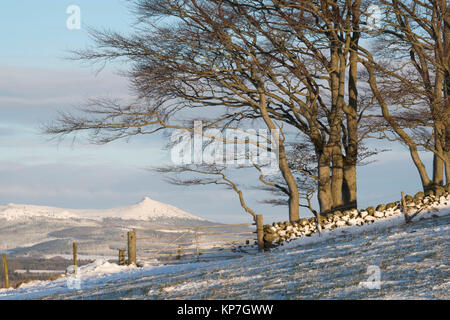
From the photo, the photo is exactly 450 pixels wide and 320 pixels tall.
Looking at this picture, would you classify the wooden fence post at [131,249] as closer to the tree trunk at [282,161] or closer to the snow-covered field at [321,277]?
the snow-covered field at [321,277]

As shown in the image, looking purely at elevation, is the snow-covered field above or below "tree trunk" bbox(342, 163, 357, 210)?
below

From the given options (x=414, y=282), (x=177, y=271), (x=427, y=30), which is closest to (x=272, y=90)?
(x=427, y=30)

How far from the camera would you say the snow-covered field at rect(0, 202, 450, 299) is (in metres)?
10.2

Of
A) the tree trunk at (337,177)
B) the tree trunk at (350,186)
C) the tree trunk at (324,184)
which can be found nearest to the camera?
the tree trunk at (324,184)

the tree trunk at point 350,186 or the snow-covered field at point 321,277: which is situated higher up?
the tree trunk at point 350,186

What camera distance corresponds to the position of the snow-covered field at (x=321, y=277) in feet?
33.6

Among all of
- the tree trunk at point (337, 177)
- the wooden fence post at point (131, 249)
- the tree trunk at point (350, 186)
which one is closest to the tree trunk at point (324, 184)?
the tree trunk at point (337, 177)

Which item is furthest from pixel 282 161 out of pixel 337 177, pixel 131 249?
pixel 131 249

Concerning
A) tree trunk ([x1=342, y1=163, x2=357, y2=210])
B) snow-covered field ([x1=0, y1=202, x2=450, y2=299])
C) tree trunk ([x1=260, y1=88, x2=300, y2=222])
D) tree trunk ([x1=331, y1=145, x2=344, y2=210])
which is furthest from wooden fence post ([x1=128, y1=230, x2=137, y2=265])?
tree trunk ([x1=342, y1=163, x2=357, y2=210])

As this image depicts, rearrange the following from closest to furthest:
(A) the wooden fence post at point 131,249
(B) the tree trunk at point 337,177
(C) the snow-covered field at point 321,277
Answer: (C) the snow-covered field at point 321,277 → (A) the wooden fence post at point 131,249 → (B) the tree trunk at point 337,177

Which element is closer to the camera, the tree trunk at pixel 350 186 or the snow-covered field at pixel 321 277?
the snow-covered field at pixel 321 277

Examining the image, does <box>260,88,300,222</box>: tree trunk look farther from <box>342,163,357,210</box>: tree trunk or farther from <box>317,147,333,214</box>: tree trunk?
<box>342,163,357,210</box>: tree trunk

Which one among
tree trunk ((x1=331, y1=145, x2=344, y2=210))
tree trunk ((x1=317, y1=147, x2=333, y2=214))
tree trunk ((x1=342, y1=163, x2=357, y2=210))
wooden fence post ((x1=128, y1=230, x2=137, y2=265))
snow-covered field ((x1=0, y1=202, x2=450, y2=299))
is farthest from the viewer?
tree trunk ((x1=342, y1=163, x2=357, y2=210))
